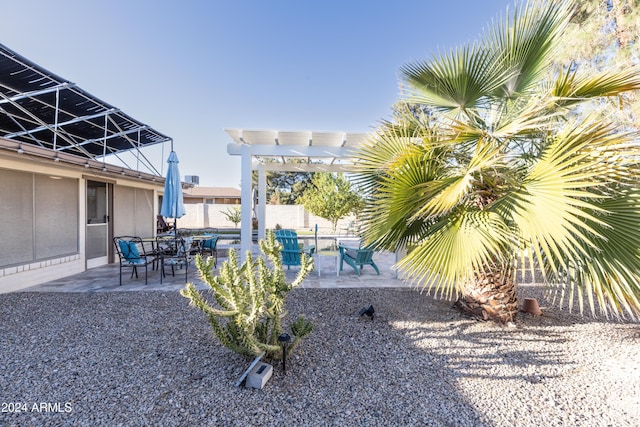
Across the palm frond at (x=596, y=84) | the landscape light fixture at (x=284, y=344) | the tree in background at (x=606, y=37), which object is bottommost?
the landscape light fixture at (x=284, y=344)

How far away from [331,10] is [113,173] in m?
8.64

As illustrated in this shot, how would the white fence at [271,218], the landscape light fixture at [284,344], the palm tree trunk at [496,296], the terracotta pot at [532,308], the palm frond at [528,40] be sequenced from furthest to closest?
the white fence at [271,218], the terracotta pot at [532,308], the palm tree trunk at [496,296], the palm frond at [528,40], the landscape light fixture at [284,344]

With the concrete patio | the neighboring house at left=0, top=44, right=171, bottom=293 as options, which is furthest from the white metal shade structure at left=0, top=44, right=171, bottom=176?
the concrete patio

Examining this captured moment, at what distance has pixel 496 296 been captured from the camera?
4.14 metres

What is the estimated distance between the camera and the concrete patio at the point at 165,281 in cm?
583

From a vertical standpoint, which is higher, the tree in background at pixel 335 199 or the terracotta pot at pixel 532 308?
the tree in background at pixel 335 199

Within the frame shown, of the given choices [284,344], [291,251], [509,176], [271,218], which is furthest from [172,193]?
[271,218]

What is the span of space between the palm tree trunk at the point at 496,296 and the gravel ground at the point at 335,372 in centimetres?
21

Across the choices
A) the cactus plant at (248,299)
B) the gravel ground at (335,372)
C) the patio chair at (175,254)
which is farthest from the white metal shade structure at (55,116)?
the cactus plant at (248,299)

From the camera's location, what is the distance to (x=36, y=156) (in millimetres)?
5129

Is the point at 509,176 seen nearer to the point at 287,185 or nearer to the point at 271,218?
the point at 271,218

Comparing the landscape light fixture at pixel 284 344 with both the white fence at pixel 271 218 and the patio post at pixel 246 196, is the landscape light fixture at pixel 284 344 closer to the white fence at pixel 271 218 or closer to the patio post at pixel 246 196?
the patio post at pixel 246 196

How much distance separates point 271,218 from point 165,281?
54.7 feet

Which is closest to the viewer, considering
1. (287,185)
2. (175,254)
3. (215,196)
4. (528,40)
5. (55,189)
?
(528,40)
